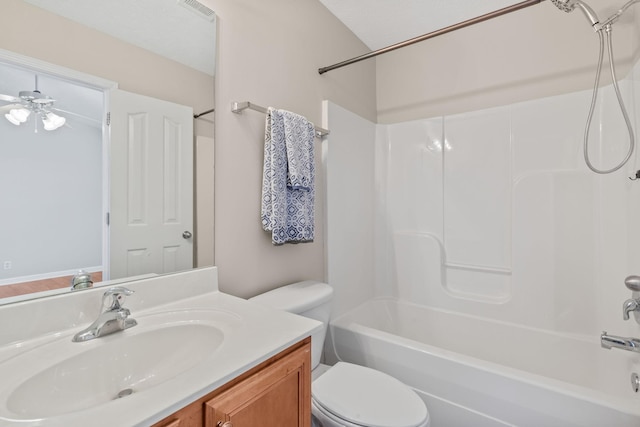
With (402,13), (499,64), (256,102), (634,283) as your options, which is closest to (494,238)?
(634,283)

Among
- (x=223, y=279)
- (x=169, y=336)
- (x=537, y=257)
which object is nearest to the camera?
(x=169, y=336)

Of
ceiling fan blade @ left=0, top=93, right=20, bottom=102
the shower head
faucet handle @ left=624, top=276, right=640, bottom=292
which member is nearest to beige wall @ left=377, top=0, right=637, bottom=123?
the shower head

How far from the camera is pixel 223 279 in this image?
1306mm

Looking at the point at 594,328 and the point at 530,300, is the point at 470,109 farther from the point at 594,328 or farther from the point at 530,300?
the point at 594,328

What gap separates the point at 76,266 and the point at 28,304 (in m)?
0.15

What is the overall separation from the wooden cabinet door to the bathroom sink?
11 cm

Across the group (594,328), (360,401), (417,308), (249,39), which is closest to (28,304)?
(360,401)

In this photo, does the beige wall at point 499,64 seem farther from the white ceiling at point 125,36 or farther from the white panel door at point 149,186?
the white panel door at point 149,186

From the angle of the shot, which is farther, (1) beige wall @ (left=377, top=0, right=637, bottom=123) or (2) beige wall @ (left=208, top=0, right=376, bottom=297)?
(1) beige wall @ (left=377, top=0, right=637, bottom=123)

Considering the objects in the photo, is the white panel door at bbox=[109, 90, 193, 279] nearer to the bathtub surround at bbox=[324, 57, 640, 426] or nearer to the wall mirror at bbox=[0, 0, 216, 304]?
the wall mirror at bbox=[0, 0, 216, 304]

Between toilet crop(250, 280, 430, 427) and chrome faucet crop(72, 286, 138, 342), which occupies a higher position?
chrome faucet crop(72, 286, 138, 342)

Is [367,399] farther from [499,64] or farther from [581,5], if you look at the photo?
[499,64]

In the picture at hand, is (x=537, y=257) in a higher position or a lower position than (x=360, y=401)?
higher

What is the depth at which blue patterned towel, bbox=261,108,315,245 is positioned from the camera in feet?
4.57
